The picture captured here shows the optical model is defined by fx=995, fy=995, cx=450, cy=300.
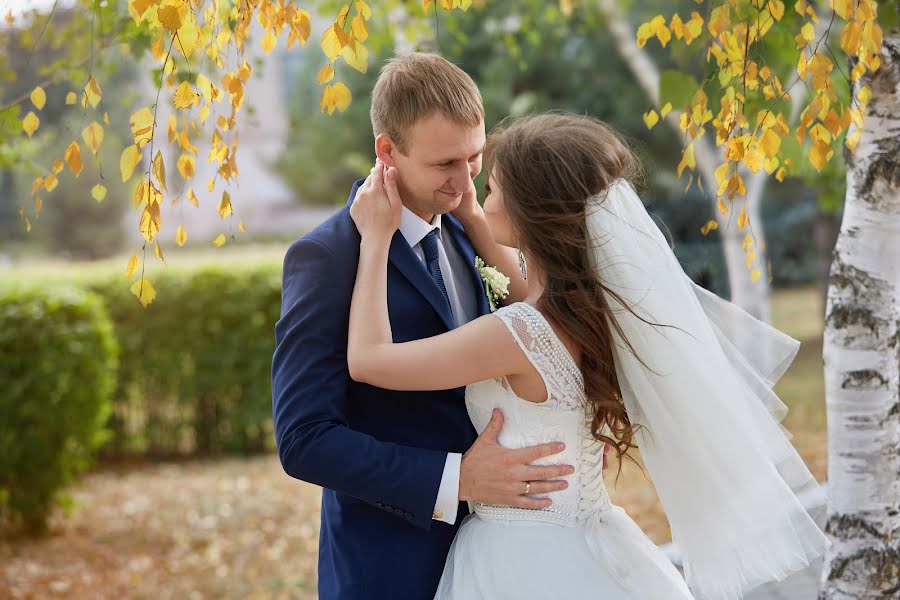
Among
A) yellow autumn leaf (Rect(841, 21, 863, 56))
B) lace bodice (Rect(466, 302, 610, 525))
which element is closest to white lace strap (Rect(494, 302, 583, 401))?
lace bodice (Rect(466, 302, 610, 525))

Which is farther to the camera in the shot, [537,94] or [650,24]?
[537,94]

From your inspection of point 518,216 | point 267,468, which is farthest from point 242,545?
point 518,216

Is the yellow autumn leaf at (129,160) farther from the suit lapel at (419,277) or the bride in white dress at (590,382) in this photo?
the suit lapel at (419,277)

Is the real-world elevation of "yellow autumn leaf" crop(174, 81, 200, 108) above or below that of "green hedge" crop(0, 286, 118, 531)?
above

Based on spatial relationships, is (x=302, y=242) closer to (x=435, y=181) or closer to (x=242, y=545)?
(x=435, y=181)

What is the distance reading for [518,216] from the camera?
2346 millimetres

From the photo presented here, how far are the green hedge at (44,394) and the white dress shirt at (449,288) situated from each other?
15.6 feet

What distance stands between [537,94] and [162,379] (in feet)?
23.2

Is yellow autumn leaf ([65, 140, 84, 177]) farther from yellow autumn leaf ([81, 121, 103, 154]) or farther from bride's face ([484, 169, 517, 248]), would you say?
bride's face ([484, 169, 517, 248])

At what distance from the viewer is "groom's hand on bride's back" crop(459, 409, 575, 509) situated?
2326 mm

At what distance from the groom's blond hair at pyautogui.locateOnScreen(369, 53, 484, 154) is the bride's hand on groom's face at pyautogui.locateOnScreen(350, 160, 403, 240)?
10cm

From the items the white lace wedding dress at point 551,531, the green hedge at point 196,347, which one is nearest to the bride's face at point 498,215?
the white lace wedding dress at point 551,531

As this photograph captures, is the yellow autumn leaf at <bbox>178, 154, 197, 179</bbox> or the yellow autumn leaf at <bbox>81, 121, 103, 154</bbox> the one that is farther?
the yellow autumn leaf at <bbox>178, 154, 197, 179</bbox>

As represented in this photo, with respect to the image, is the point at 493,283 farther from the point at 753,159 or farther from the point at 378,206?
the point at 753,159
